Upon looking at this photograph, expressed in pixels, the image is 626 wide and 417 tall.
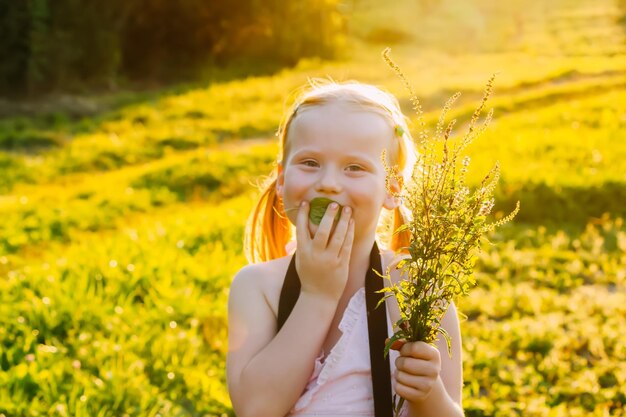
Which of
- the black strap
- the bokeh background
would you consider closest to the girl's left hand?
the black strap

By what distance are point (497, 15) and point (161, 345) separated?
169 ft

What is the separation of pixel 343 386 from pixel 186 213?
6092 mm

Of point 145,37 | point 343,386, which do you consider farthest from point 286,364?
point 145,37

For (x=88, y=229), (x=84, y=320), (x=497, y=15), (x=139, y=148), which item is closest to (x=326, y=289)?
(x=84, y=320)

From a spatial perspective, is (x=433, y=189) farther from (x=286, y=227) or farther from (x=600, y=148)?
(x=600, y=148)

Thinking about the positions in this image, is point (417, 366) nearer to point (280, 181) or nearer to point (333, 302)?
point (333, 302)

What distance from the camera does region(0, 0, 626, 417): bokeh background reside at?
4.33m

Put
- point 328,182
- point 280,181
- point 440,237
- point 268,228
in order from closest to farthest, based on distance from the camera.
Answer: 1. point 440,237
2. point 328,182
3. point 280,181
4. point 268,228

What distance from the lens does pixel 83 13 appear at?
1934 centimetres

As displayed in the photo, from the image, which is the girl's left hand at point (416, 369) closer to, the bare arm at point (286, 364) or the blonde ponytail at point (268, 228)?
the bare arm at point (286, 364)

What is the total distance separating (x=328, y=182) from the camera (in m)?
2.42

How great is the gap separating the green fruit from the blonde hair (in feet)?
0.84

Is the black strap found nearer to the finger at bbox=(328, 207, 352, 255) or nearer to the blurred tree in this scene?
the finger at bbox=(328, 207, 352, 255)

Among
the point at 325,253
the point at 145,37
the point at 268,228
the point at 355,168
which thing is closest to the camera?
the point at 325,253
